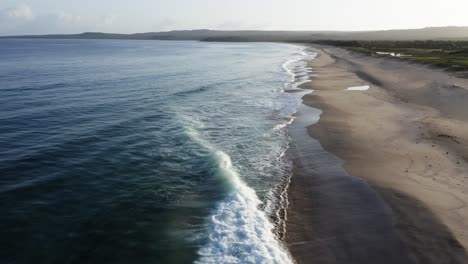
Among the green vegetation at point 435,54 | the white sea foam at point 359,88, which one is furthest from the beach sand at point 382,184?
the green vegetation at point 435,54

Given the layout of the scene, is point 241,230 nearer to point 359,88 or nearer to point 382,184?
point 382,184

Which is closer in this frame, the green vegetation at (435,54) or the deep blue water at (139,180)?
the deep blue water at (139,180)

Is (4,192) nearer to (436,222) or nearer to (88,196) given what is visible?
(88,196)

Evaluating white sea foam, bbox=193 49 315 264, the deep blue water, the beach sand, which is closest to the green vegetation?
the beach sand

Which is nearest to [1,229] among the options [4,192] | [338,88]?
[4,192]

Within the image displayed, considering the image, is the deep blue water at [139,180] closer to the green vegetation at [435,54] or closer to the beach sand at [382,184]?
the beach sand at [382,184]

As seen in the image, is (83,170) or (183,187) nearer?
(183,187)

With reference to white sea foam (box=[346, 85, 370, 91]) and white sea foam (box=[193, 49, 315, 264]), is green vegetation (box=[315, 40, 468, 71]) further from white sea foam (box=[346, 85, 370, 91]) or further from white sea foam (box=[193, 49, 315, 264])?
white sea foam (box=[193, 49, 315, 264])
